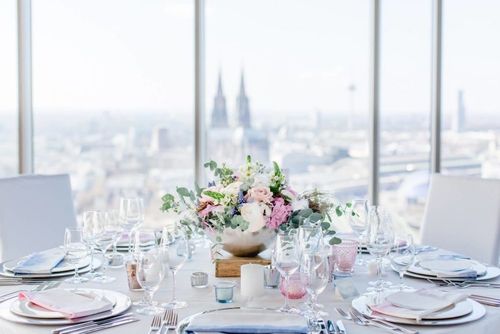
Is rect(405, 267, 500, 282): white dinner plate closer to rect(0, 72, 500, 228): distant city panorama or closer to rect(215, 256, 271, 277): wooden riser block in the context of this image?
rect(215, 256, 271, 277): wooden riser block

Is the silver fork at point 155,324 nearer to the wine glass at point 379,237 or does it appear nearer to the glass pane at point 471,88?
the wine glass at point 379,237

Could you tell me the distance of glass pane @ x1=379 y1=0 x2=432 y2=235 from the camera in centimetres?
406

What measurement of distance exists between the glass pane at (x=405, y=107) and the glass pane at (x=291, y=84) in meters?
0.13

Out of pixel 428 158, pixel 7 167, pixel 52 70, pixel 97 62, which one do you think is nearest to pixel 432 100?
pixel 428 158

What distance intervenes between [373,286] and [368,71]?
7.74ft

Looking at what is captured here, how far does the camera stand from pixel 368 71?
13.5ft

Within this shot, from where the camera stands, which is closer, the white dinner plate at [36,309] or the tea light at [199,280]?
the white dinner plate at [36,309]

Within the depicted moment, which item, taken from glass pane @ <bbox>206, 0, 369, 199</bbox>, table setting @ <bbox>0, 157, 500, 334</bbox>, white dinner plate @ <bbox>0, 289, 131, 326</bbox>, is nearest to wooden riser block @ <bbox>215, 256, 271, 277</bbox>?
table setting @ <bbox>0, 157, 500, 334</bbox>

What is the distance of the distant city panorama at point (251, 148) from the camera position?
406 centimetres

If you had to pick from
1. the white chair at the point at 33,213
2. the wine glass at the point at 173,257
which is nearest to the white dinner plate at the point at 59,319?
the wine glass at the point at 173,257

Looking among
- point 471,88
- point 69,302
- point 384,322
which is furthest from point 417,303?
point 471,88

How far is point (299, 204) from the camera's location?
2072mm

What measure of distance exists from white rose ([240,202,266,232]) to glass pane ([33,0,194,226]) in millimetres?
2136

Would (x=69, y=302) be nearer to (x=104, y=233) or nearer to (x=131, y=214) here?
(x=104, y=233)
